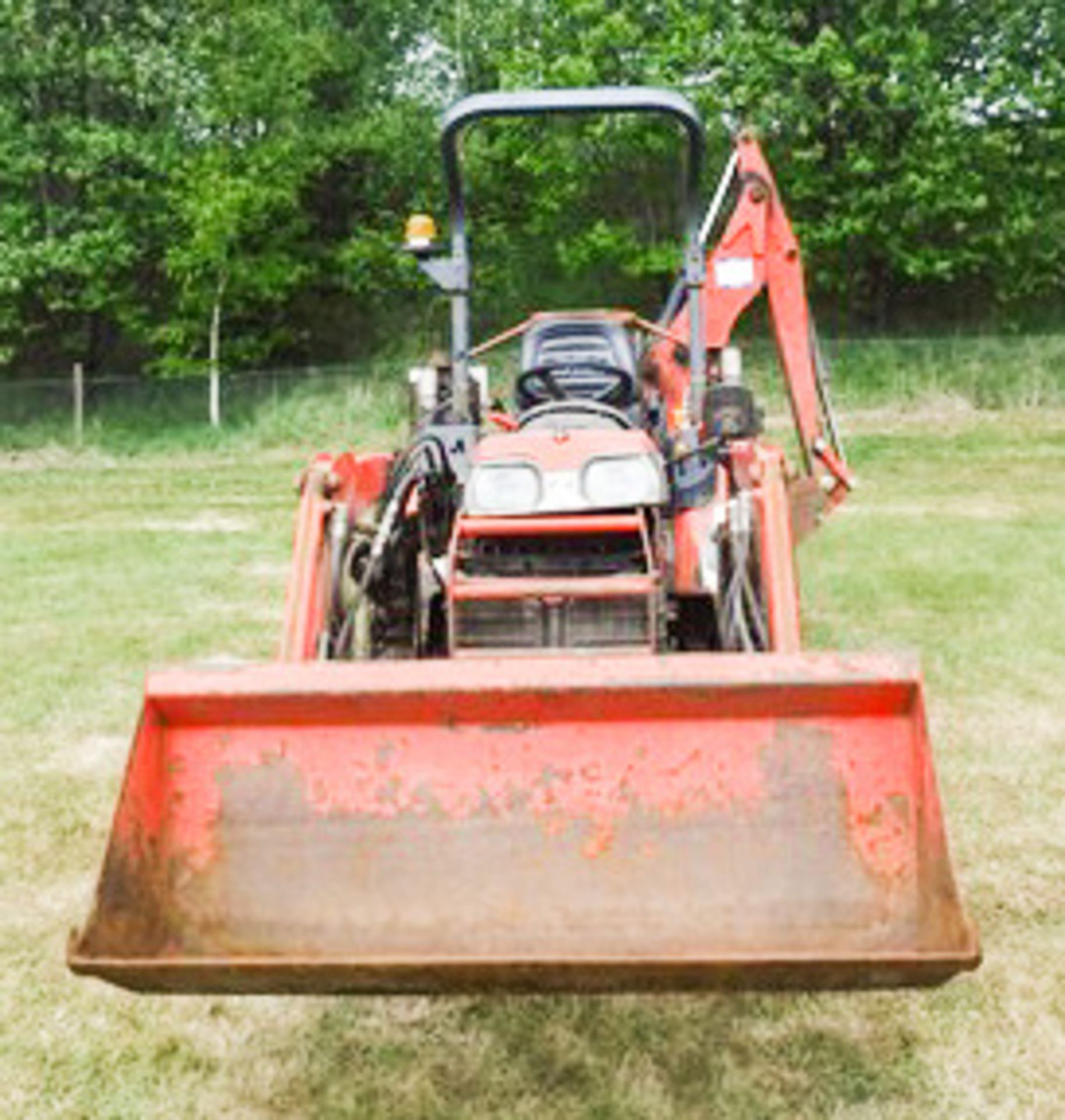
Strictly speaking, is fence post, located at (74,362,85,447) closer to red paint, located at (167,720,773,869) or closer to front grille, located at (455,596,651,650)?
front grille, located at (455,596,651,650)

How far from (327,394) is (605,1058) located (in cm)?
1682

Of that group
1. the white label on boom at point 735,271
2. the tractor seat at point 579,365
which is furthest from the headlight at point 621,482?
the white label on boom at point 735,271

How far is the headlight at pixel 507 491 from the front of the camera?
4234mm

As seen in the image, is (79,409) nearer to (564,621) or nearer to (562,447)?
(562,447)

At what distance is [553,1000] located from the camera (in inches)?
151

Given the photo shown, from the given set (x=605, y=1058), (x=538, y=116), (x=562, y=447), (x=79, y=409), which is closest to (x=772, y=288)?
(x=538, y=116)

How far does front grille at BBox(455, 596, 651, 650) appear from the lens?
4.18m

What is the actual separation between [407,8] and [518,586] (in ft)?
78.6

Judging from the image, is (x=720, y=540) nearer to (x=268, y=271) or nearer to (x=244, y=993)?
(x=244, y=993)

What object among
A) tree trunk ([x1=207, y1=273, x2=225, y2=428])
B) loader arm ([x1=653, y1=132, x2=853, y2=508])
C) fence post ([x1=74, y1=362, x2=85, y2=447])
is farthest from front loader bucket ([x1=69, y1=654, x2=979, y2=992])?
tree trunk ([x1=207, y1=273, x2=225, y2=428])

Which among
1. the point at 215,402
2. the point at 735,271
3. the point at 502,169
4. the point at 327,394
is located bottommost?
the point at 215,402

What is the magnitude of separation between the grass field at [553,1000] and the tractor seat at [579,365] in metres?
1.74

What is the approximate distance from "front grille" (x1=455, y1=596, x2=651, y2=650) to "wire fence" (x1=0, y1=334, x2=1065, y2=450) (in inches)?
590

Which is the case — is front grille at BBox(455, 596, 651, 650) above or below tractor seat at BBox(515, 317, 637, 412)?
below
